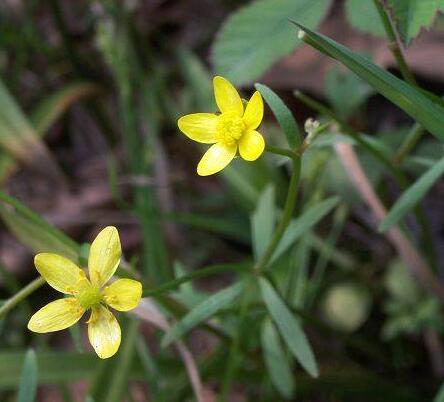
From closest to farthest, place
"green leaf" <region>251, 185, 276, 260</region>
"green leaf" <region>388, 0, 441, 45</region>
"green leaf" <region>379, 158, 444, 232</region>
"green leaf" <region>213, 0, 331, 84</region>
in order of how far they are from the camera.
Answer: "green leaf" <region>388, 0, 441, 45</region> < "green leaf" <region>379, 158, 444, 232</region> < "green leaf" <region>251, 185, 276, 260</region> < "green leaf" <region>213, 0, 331, 84</region>

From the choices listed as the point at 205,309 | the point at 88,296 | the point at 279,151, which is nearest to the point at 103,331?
the point at 88,296

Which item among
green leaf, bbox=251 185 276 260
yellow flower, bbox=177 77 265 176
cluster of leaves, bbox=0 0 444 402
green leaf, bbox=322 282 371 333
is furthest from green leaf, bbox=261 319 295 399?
yellow flower, bbox=177 77 265 176

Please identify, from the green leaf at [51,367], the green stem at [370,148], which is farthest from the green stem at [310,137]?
the green leaf at [51,367]

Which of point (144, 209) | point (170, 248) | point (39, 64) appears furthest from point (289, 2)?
point (39, 64)

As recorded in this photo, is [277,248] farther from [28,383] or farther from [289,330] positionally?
[28,383]

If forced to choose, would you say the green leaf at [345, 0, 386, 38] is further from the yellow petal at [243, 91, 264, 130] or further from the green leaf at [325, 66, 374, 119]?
the yellow petal at [243, 91, 264, 130]

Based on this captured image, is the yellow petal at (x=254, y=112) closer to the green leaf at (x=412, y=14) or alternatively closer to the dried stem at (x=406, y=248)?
the green leaf at (x=412, y=14)

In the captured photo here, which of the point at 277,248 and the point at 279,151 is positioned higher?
the point at 279,151
